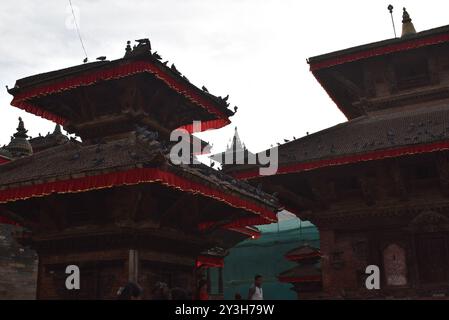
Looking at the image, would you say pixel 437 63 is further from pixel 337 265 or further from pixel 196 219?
pixel 196 219

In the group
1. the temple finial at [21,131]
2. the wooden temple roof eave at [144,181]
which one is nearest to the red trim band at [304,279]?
the wooden temple roof eave at [144,181]

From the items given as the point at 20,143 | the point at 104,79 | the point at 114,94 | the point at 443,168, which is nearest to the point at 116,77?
the point at 104,79

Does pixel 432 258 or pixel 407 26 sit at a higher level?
pixel 407 26

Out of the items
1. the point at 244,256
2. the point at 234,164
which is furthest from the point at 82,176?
Answer: the point at 244,256

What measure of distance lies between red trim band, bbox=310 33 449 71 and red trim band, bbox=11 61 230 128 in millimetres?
6671

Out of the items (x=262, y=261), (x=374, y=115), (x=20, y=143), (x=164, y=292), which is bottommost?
(x=164, y=292)

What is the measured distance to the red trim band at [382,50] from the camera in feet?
59.4

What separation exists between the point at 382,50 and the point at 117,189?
11.6 m

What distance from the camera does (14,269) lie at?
2628 cm

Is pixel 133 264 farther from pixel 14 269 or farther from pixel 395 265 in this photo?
pixel 14 269

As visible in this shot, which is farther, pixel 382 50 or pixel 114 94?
pixel 382 50

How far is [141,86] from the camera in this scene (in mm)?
13133

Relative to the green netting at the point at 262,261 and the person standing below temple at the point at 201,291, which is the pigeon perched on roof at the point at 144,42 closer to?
the person standing below temple at the point at 201,291
